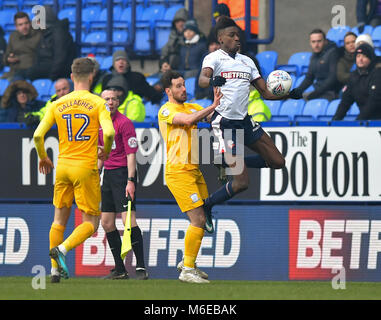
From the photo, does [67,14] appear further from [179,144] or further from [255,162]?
[255,162]

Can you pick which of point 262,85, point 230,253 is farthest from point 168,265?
point 262,85

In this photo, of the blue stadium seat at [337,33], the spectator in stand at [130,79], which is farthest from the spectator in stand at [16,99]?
the blue stadium seat at [337,33]

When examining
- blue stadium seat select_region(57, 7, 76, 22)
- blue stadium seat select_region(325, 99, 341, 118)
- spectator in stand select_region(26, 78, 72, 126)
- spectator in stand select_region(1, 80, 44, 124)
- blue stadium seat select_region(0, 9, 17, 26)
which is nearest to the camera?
spectator in stand select_region(26, 78, 72, 126)

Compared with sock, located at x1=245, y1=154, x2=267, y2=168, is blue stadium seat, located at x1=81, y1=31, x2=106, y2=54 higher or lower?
higher

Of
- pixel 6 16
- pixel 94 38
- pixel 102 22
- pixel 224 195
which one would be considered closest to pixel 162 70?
pixel 94 38

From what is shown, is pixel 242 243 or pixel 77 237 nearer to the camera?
pixel 77 237

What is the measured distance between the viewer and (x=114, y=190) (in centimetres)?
1132

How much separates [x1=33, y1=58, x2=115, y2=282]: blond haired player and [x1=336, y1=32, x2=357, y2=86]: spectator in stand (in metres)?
4.97

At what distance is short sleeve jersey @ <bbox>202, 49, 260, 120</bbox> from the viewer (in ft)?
33.6

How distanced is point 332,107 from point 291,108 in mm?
728

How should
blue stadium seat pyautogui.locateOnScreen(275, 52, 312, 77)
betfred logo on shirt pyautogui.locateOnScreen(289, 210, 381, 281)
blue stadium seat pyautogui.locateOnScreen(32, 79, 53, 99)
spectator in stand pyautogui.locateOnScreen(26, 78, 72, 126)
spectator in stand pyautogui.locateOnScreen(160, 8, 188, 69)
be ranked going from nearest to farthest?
betfred logo on shirt pyautogui.locateOnScreen(289, 210, 381, 281) < spectator in stand pyautogui.locateOnScreen(26, 78, 72, 126) < spectator in stand pyautogui.locateOnScreen(160, 8, 188, 69) < blue stadium seat pyautogui.locateOnScreen(275, 52, 312, 77) < blue stadium seat pyautogui.locateOnScreen(32, 79, 53, 99)

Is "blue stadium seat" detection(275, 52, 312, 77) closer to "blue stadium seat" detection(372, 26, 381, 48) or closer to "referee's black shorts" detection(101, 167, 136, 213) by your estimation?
"blue stadium seat" detection(372, 26, 381, 48)

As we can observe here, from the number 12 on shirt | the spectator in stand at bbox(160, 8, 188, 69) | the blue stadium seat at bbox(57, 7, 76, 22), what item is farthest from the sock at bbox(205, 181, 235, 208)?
the blue stadium seat at bbox(57, 7, 76, 22)

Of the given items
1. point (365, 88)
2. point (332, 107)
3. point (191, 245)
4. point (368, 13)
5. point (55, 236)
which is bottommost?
point (191, 245)
